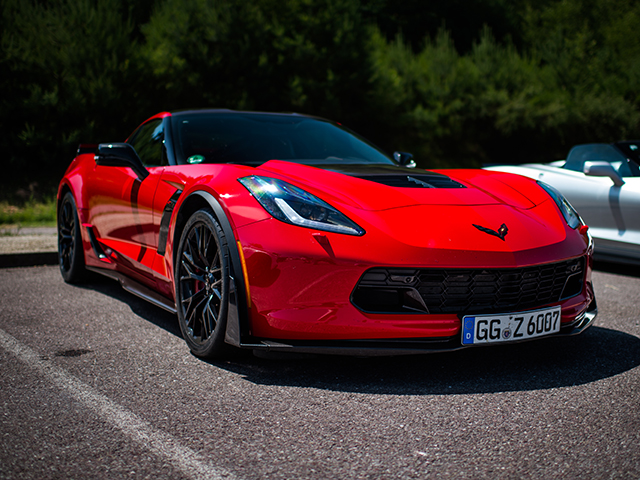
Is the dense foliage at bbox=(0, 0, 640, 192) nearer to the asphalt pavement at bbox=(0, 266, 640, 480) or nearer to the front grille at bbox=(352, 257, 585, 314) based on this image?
the asphalt pavement at bbox=(0, 266, 640, 480)

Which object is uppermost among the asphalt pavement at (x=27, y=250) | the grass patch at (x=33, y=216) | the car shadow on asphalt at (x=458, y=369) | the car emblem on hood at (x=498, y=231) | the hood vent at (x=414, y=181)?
the hood vent at (x=414, y=181)

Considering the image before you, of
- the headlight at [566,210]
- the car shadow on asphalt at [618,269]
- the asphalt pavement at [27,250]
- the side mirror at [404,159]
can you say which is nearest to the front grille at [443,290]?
the headlight at [566,210]

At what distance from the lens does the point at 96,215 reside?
4.76 meters

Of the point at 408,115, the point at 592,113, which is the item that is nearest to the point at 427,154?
the point at 408,115

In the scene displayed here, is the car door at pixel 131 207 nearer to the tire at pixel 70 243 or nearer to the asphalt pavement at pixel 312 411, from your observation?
the tire at pixel 70 243

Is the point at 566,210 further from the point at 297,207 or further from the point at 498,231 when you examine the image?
the point at 297,207

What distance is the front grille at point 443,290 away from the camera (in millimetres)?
2793

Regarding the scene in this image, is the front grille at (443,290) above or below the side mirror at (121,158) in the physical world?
below

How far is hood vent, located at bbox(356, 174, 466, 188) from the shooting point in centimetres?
332

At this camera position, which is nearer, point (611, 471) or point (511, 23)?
point (611, 471)

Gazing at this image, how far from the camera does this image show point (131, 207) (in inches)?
164

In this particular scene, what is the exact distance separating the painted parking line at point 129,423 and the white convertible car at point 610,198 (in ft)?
15.9

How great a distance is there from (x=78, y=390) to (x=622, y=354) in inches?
104

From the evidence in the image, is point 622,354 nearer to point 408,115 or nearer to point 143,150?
point 143,150
